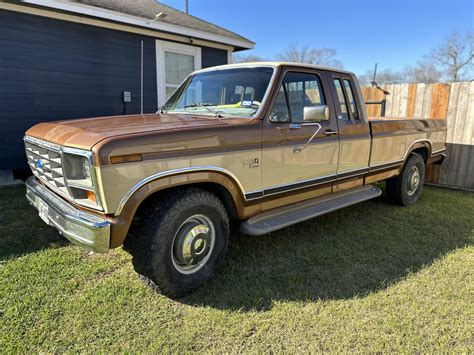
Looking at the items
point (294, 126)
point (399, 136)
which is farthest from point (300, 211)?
point (399, 136)

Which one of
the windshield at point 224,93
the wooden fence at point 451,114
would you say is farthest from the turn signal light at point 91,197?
the wooden fence at point 451,114

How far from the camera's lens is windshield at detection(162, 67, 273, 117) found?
3441mm

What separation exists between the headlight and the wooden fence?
268 inches

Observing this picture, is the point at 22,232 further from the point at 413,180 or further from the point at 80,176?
the point at 413,180

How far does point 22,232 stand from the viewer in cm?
413

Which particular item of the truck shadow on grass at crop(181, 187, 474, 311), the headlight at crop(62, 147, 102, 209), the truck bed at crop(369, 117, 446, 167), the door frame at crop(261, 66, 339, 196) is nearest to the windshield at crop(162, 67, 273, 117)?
the door frame at crop(261, 66, 339, 196)

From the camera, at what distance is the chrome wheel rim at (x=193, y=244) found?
9.45 ft

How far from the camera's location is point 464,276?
3.27 meters

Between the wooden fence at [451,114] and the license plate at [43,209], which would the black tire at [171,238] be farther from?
the wooden fence at [451,114]

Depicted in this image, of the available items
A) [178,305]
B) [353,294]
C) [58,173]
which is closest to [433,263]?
[353,294]

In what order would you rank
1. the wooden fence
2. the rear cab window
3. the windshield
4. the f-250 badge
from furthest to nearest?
1. the wooden fence
2. the rear cab window
3. the windshield
4. the f-250 badge

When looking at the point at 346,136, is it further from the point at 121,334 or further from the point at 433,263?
the point at 121,334

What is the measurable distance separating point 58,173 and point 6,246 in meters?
1.67

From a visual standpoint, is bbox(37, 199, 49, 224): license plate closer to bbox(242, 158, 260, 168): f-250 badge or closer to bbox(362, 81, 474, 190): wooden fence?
bbox(242, 158, 260, 168): f-250 badge
